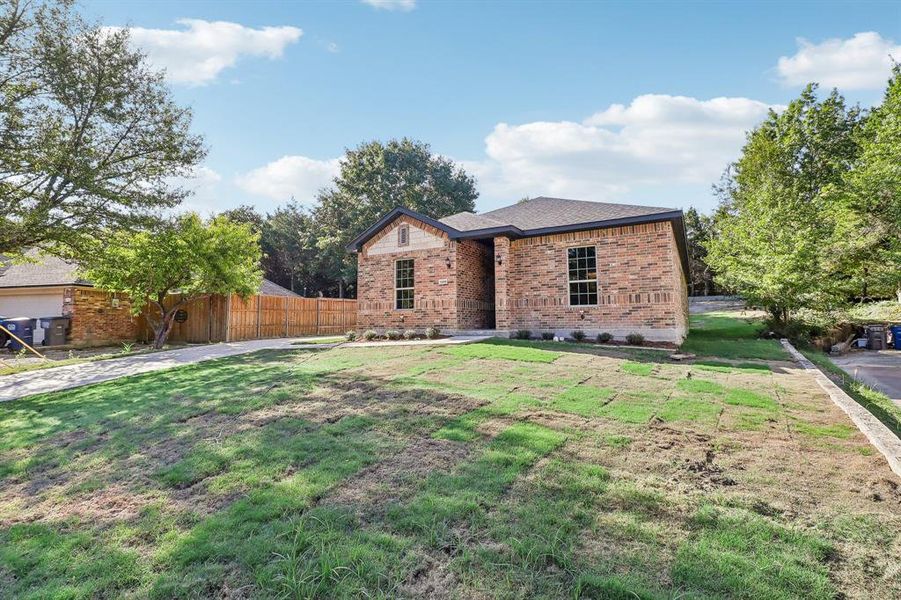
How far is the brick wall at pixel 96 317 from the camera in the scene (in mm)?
16344

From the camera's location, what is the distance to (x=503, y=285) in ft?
44.9

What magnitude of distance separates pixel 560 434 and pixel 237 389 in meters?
5.01

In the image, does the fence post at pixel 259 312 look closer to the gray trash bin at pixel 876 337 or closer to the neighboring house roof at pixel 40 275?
the neighboring house roof at pixel 40 275

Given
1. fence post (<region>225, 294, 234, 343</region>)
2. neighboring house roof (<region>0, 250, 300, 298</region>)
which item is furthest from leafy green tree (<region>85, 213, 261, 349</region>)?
neighboring house roof (<region>0, 250, 300, 298</region>)

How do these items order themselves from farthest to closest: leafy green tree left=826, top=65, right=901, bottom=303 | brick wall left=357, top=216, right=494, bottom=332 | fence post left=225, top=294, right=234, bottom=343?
fence post left=225, top=294, right=234, bottom=343
leafy green tree left=826, top=65, right=901, bottom=303
brick wall left=357, top=216, right=494, bottom=332

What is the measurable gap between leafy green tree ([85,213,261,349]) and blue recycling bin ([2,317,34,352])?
3051 millimetres

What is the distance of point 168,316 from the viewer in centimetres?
1598

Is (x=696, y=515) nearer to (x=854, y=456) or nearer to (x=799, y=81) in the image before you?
(x=854, y=456)

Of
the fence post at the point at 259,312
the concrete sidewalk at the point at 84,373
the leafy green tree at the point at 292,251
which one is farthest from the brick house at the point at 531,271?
the leafy green tree at the point at 292,251

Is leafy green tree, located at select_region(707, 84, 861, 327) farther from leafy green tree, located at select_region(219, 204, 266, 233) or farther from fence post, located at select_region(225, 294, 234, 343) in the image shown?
leafy green tree, located at select_region(219, 204, 266, 233)

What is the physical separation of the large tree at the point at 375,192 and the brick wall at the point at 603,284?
70.3 ft

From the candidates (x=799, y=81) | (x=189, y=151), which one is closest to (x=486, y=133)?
(x=189, y=151)

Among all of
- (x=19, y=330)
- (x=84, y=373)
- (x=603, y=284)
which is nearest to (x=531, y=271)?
(x=603, y=284)

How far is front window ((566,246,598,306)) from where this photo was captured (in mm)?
12805
